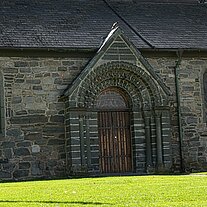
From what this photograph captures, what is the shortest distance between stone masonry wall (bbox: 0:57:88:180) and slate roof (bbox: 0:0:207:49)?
0.83m

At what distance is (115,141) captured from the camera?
65.1 feet

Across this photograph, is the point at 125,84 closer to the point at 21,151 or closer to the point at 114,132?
the point at 114,132

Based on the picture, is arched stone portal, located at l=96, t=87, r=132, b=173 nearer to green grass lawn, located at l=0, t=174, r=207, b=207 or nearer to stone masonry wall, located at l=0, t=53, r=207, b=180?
stone masonry wall, located at l=0, t=53, r=207, b=180

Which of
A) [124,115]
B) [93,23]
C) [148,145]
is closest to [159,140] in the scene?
[148,145]

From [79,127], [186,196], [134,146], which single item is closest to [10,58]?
[79,127]

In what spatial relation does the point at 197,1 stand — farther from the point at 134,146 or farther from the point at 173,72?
the point at 134,146

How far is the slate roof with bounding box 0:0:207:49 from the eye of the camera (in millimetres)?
19766

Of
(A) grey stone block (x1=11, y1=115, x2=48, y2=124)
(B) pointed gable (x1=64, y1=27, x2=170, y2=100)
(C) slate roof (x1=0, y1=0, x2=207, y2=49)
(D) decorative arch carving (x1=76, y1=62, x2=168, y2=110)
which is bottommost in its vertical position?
(A) grey stone block (x1=11, y1=115, x2=48, y2=124)

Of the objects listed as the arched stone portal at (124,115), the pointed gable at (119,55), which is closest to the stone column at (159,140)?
the arched stone portal at (124,115)

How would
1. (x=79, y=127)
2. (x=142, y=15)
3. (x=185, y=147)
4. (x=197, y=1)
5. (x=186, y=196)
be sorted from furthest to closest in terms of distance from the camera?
1. (x=197, y=1)
2. (x=142, y=15)
3. (x=185, y=147)
4. (x=79, y=127)
5. (x=186, y=196)

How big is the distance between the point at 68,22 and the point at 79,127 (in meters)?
4.80

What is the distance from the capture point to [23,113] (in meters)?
18.8

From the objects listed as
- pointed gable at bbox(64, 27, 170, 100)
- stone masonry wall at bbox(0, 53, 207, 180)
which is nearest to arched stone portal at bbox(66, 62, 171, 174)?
pointed gable at bbox(64, 27, 170, 100)

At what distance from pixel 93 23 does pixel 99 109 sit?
12.6 ft
